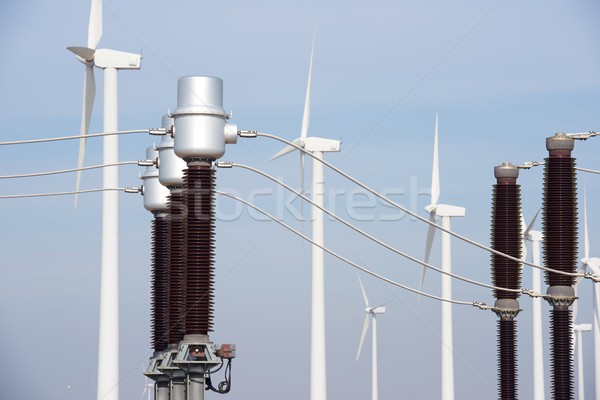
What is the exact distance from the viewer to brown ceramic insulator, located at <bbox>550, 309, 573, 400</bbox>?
51.0 metres

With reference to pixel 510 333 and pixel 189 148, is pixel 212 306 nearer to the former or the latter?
pixel 189 148

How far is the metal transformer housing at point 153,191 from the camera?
47.2m

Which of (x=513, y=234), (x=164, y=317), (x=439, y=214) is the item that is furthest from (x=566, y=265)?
(x=439, y=214)

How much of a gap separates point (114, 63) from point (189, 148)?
20049 millimetres

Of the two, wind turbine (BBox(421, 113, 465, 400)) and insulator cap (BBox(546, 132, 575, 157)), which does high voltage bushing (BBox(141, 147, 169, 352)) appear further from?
wind turbine (BBox(421, 113, 465, 400))

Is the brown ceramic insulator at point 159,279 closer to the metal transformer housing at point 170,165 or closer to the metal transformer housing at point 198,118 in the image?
the metal transformer housing at point 170,165

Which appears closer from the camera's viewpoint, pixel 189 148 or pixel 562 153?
pixel 189 148

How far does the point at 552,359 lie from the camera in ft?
170

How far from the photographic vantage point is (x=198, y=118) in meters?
34.8

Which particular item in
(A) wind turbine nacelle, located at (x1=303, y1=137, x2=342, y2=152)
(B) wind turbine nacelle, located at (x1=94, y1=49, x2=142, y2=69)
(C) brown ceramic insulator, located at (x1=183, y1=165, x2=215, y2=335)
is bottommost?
(C) brown ceramic insulator, located at (x1=183, y1=165, x2=215, y2=335)

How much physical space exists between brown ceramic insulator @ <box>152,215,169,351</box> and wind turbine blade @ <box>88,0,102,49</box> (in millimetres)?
10305

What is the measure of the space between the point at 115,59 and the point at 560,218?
18.7 metres

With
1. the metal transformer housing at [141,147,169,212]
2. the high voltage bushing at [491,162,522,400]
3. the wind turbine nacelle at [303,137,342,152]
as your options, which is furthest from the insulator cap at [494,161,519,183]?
the metal transformer housing at [141,147,169,212]

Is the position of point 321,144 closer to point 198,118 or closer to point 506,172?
point 506,172
